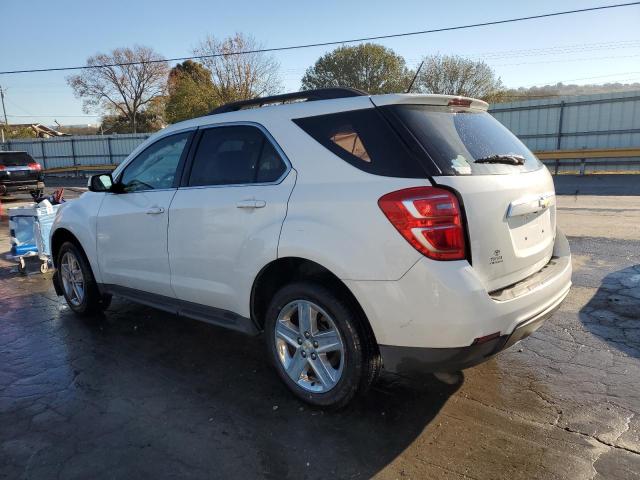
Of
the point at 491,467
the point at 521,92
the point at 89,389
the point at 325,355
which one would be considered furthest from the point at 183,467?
the point at 521,92

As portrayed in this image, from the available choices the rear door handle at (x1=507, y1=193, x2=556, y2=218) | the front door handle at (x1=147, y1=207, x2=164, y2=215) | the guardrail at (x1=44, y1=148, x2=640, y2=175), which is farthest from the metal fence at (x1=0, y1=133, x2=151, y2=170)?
the rear door handle at (x1=507, y1=193, x2=556, y2=218)

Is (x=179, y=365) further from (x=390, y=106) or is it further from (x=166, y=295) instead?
(x=390, y=106)

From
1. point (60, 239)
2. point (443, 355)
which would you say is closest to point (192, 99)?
point (60, 239)

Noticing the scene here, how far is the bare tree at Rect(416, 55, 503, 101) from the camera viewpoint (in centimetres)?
3688

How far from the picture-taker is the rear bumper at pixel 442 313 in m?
2.54

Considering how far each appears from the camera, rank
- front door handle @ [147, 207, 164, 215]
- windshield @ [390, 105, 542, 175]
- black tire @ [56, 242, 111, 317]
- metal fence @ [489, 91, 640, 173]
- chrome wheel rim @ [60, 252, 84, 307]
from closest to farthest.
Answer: windshield @ [390, 105, 542, 175] < front door handle @ [147, 207, 164, 215] < black tire @ [56, 242, 111, 317] < chrome wheel rim @ [60, 252, 84, 307] < metal fence @ [489, 91, 640, 173]

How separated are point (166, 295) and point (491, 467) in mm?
2679

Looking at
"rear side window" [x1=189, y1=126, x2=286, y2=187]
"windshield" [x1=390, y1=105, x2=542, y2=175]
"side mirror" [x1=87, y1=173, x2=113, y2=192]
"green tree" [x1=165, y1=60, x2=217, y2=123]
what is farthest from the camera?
"green tree" [x1=165, y1=60, x2=217, y2=123]

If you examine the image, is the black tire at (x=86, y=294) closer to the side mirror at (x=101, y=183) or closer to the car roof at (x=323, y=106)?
the side mirror at (x=101, y=183)

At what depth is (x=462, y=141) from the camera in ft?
9.73

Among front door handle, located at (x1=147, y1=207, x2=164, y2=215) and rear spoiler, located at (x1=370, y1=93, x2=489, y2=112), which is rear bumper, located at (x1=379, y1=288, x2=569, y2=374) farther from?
front door handle, located at (x1=147, y1=207, x2=164, y2=215)

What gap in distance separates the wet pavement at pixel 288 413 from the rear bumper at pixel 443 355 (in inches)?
17.5

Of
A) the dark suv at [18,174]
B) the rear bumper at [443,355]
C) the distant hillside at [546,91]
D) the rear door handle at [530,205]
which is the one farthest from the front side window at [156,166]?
the distant hillside at [546,91]

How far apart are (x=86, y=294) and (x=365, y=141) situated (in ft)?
11.4
